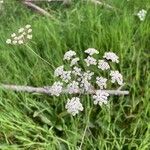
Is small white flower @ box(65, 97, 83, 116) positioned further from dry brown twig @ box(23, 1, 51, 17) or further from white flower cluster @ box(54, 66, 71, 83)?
dry brown twig @ box(23, 1, 51, 17)

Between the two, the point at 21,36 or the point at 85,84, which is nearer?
the point at 85,84

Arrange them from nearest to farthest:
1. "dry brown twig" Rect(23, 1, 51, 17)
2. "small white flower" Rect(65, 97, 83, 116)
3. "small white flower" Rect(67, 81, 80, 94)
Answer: "small white flower" Rect(65, 97, 83, 116) < "small white flower" Rect(67, 81, 80, 94) < "dry brown twig" Rect(23, 1, 51, 17)

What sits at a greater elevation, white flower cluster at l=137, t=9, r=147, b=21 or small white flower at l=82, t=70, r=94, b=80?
white flower cluster at l=137, t=9, r=147, b=21

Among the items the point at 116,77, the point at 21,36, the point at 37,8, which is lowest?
the point at 116,77

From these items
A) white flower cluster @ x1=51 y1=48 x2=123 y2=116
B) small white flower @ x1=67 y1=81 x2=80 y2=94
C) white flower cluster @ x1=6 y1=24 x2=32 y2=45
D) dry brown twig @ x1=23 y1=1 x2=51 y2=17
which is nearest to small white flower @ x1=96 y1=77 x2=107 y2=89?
white flower cluster @ x1=51 y1=48 x2=123 y2=116

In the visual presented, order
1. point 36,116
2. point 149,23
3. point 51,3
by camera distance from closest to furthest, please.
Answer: point 36,116, point 149,23, point 51,3

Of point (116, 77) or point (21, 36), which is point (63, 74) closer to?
point (116, 77)

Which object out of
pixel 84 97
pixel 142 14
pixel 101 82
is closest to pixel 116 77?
pixel 101 82

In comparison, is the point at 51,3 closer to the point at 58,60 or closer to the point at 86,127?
the point at 58,60

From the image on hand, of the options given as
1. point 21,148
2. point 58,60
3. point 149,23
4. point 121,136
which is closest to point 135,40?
point 149,23
